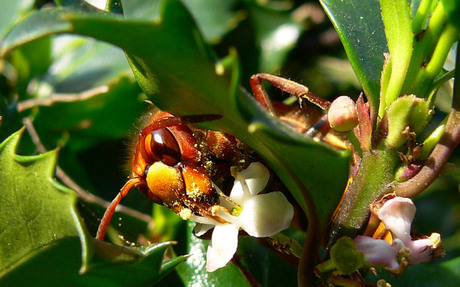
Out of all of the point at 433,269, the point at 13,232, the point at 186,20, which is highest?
the point at 186,20

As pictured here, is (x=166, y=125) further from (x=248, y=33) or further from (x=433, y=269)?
(x=248, y=33)

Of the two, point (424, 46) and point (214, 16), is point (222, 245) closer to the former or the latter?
point (424, 46)

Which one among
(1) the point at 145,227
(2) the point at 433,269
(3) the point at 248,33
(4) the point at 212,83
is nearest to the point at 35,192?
(4) the point at 212,83

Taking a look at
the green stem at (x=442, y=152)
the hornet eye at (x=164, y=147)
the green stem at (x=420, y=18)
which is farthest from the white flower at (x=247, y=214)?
the green stem at (x=420, y=18)

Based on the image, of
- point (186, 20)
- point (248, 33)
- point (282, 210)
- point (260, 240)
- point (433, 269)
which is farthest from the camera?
point (248, 33)

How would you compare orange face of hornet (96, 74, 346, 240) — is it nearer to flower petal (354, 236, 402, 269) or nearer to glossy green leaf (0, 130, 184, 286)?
glossy green leaf (0, 130, 184, 286)

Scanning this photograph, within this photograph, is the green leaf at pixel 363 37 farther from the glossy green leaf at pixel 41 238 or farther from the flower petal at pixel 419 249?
the glossy green leaf at pixel 41 238
